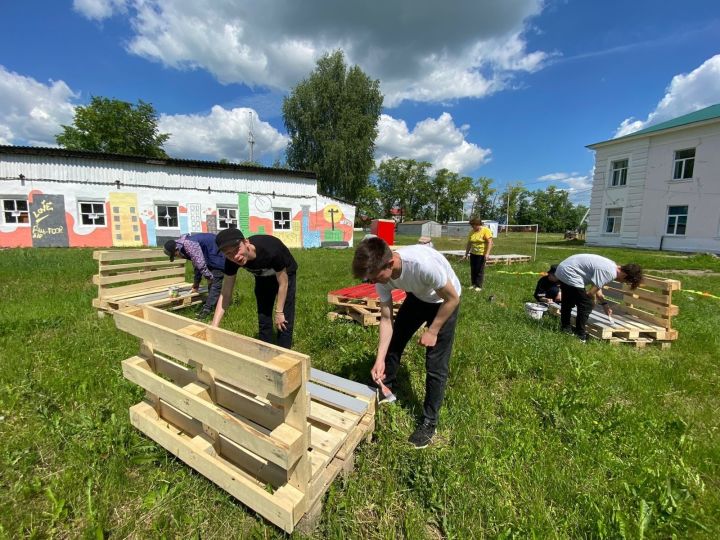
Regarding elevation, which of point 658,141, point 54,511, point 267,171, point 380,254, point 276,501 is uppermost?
point 658,141

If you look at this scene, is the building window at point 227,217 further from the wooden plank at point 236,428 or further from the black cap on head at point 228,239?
the wooden plank at point 236,428

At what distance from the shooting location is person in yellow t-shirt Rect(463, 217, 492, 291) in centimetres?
780

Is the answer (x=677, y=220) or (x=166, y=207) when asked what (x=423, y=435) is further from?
(x=677, y=220)

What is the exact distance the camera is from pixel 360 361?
3936 mm

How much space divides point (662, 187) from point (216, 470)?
28460 millimetres

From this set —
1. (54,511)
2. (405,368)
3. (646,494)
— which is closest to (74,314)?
(54,511)

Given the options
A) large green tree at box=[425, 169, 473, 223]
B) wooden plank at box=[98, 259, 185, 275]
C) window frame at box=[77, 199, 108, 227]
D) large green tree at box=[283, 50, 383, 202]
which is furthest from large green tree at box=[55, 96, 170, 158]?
large green tree at box=[425, 169, 473, 223]

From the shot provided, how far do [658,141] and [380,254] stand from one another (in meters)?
28.2

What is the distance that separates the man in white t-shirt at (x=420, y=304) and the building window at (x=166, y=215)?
18.3 m

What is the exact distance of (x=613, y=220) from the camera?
24453 mm

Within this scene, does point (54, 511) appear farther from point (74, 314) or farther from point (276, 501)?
point (74, 314)

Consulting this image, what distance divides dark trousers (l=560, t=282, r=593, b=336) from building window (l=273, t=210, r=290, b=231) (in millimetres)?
17132

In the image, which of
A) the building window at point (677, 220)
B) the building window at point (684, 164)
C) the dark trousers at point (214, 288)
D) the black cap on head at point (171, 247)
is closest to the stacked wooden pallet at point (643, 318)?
the dark trousers at point (214, 288)

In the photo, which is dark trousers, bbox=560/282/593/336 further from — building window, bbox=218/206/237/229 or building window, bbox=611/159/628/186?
building window, bbox=611/159/628/186
